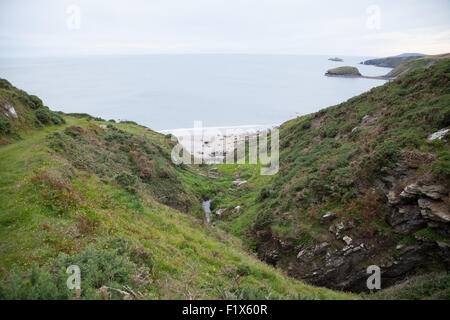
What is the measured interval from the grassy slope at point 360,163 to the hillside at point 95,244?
5282 mm

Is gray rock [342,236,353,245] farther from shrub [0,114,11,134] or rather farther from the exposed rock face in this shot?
shrub [0,114,11,134]

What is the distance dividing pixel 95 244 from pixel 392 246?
15.7 metres

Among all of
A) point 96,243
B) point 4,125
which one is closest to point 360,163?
point 96,243

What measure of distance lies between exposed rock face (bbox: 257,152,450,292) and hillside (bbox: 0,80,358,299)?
227 centimetres

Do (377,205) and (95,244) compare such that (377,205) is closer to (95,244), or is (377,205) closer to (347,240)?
(347,240)

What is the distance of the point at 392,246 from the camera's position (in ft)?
43.2

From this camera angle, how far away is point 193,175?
144ft

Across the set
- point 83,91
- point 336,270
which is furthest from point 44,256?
point 83,91

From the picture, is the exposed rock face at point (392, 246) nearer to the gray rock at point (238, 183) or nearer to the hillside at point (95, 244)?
the hillside at point (95, 244)

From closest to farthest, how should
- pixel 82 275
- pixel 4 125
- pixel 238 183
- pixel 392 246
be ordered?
pixel 82 275 → pixel 392 246 → pixel 4 125 → pixel 238 183

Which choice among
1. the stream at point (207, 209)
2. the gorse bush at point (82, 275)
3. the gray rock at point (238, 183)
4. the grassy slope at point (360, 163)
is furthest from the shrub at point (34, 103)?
the gray rock at point (238, 183)

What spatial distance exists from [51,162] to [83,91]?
145231 millimetres
